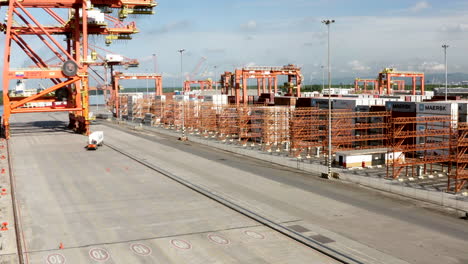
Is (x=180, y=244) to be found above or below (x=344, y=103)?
below

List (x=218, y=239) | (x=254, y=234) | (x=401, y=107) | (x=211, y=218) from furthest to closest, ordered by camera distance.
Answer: (x=401, y=107)
(x=211, y=218)
(x=254, y=234)
(x=218, y=239)

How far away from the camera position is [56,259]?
2028 cm

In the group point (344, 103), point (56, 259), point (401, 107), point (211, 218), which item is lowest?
point (56, 259)

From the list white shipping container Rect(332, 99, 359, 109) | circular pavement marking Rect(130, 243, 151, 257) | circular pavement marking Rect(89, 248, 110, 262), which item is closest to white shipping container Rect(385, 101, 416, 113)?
white shipping container Rect(332, 99, 359, 109)

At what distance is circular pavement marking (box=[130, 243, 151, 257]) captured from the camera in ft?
68.4

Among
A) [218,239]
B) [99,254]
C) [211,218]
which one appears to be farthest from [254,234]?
[99,254]

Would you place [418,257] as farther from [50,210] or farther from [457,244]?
[50,210]

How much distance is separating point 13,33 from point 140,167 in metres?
38.0

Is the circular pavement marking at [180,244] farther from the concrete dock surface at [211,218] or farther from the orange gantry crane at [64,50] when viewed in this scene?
the orange gantry crane at [64,50]

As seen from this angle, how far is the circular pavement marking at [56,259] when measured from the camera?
1995 centimetres

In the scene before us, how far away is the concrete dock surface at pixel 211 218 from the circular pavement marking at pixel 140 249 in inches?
1.8

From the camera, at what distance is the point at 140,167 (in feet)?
144

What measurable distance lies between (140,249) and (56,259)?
12.0ft

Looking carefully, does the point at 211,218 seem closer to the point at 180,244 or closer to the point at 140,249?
the point at 180,244
